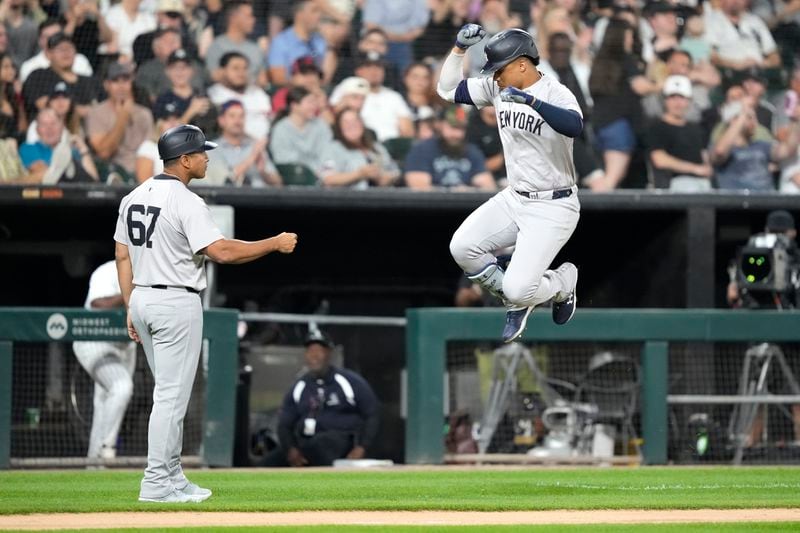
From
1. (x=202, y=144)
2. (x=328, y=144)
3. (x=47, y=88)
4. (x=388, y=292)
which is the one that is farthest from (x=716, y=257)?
(x=202, y=144)

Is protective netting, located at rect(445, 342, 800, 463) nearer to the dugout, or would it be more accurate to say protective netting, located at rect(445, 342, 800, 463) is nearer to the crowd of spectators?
the dugout

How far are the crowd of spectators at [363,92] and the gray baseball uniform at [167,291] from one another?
19.3ft

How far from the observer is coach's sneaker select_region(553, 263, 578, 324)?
7.59 m

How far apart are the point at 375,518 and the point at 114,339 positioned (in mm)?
4353

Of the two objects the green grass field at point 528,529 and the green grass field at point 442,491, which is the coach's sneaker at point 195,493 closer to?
the green grass field at point 442,491

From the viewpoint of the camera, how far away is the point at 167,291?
6.69 metres

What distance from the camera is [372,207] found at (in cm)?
1278

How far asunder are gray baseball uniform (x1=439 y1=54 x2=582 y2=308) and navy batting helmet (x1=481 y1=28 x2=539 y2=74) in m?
0.22

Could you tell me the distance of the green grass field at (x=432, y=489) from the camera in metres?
6.93

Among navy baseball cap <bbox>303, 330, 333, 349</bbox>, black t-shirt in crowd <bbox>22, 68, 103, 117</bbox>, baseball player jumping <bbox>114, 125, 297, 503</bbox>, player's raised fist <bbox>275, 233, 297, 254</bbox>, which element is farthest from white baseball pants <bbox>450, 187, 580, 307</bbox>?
black t-shirt in crowd <bbox>22, 68, 103, 117</bbox>

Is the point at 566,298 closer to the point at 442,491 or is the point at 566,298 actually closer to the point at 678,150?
the point at 442,491

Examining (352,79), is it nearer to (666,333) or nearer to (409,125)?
(409,125)

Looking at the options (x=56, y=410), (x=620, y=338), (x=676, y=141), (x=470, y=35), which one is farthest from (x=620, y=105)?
(x=470, y=35)

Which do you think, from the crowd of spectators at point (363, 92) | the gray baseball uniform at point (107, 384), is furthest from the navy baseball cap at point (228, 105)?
the gray baseball uniform at point (107, 384)
